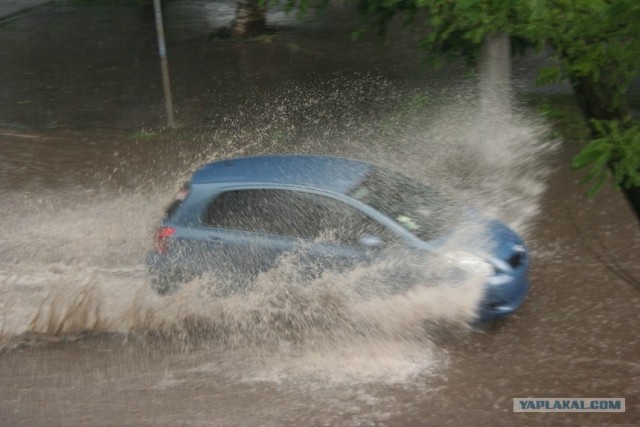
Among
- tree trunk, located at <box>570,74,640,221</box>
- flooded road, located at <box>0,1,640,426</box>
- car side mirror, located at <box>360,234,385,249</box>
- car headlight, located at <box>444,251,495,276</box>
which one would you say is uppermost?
tree trunk, located at <box>570,74,640,221</box>

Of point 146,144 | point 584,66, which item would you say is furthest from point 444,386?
point 146,144

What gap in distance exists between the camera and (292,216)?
7.70m

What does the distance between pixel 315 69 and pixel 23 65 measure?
7.41m

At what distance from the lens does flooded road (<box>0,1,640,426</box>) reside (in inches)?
255

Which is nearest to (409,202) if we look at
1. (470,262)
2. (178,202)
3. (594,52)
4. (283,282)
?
(470,262)

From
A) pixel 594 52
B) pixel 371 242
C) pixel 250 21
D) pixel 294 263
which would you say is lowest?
pixel 250 21

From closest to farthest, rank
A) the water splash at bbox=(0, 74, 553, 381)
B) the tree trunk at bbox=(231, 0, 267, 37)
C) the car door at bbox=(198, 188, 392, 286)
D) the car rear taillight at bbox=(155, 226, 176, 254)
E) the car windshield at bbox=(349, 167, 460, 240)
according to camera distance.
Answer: the water splash at bbox=(0, 74, 553, 381) < the car door at bbox=(198, 188, 392, 286) < the car windshield at bbox=(349, 167, 460, 240) < the car rear taillight at bbox=(155, 226, 176, 254) < the tree trunk at bbox=(231, 0, 267, 37)

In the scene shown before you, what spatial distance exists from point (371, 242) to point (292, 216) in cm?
81

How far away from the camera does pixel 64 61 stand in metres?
20.1

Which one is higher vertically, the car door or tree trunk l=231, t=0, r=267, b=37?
the car door

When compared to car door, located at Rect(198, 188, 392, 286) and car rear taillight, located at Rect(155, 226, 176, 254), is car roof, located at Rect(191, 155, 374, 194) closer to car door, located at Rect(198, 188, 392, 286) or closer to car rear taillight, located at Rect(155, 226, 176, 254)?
car door, located at Rect(198, 188, 392, 286)

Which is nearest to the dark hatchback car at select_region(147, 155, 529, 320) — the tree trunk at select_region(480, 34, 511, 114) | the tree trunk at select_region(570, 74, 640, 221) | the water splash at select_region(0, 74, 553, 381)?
the water splash at select_region(0, 74, 553, 381)

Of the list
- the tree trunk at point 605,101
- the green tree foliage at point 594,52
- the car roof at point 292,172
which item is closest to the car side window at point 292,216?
the car roof at point 292,172

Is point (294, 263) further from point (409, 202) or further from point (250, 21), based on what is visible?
point (250, 21)
